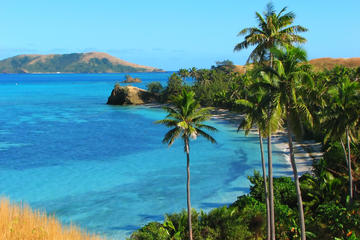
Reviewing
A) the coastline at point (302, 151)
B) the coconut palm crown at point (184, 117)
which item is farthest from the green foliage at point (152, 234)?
the coastline at point (302, 151)

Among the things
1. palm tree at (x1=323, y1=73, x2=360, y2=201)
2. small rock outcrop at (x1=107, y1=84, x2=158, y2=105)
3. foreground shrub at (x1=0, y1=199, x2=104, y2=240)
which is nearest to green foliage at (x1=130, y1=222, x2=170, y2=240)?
foreground shrub at (x1=0, y1=199, x2=104, y2=240)

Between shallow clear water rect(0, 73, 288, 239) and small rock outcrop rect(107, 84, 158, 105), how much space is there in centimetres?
3895

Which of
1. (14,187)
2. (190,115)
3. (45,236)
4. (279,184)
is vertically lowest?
(14,187)

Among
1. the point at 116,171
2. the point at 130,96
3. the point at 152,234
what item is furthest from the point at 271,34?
the point at 130,96

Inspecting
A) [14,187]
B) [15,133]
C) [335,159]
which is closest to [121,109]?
[15,133]

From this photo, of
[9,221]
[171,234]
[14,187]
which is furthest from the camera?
[14,187]

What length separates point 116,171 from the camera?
145ft

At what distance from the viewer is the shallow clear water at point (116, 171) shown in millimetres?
32031

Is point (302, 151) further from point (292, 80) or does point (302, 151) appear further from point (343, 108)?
point (292, 80)

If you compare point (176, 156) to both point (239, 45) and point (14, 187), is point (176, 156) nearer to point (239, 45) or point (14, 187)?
point (14, 187)

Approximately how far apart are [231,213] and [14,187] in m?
25.9

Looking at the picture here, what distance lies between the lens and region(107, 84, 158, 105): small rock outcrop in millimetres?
115625

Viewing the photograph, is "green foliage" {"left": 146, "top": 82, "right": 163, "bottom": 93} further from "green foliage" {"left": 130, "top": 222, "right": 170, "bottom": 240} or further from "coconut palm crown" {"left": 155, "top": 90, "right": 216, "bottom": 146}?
"green foliage" {"left": 130, "top": 222, "right": 170, "bottom": 240}

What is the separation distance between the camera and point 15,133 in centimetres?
6975
